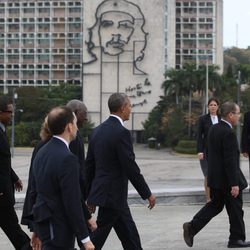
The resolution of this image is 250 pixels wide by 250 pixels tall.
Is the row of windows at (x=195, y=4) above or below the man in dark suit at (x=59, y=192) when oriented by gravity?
above

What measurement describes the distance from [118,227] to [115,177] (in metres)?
0.52

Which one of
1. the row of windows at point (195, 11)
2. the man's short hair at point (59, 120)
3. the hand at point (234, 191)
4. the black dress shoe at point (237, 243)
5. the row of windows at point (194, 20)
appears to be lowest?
the black dress shoe at point (237, 243)

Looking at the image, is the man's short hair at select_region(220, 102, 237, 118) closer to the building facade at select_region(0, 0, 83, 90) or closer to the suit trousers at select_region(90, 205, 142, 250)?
the suit trousers at select_region(90, 205, 142, 250)

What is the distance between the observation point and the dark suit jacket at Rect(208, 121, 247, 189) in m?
6.90

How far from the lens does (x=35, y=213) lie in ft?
14.6

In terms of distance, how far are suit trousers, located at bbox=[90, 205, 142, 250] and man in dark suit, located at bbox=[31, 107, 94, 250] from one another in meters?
1.59

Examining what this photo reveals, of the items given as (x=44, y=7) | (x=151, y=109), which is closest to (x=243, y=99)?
(x=151, y=109)

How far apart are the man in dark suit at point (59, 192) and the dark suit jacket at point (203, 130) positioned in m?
5.42

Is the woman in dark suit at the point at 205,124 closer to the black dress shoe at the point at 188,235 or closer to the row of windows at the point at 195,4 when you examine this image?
the black dress shoe at the point at 188,235

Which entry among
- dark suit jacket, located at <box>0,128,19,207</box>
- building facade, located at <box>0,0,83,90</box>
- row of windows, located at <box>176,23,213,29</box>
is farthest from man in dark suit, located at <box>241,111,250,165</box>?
row of windows, located at <box>176,23,213,29</box>

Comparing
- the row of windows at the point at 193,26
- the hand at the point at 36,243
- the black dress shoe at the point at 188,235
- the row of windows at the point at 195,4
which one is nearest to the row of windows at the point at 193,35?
the row of windows at the point at 193,26

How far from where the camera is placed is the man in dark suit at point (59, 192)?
427cm

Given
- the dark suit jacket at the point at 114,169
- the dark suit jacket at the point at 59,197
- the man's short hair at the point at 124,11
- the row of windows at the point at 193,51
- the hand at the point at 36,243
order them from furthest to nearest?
1. the row of windows at the point at 193,51
2. the man's short hair at the point at 124,11
3. the dark suit jacket at the point at 114,169
4. the hand at the point at 36,243
5. the dark suit jacket at the point at 59,197

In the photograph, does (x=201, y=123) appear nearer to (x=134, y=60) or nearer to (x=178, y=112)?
(x=178, y=112)
